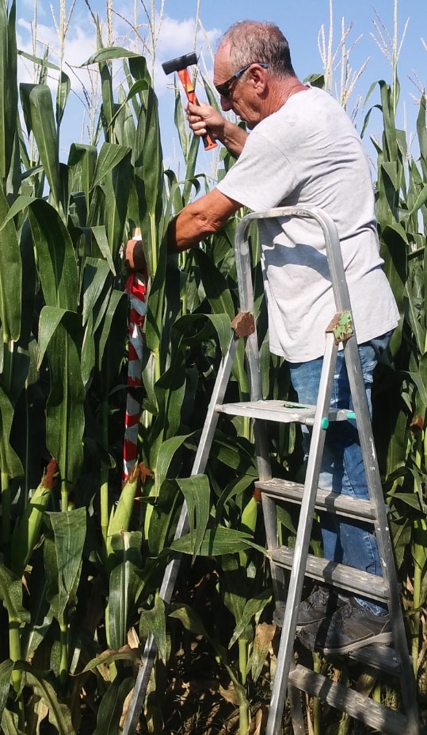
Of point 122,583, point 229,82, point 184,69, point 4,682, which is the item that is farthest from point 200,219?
point 4,682

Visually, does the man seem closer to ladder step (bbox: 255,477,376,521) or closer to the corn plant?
ladder step (bbox: 255,477,376,521)

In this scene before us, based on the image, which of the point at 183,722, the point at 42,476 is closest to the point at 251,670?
the point at 183,722

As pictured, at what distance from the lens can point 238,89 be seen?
201cm

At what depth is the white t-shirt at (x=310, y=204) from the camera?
1.82m

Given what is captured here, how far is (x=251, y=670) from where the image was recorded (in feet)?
7.25

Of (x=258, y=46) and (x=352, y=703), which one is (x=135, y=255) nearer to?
(x=258, y=46)

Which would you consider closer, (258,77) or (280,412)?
(280,412)

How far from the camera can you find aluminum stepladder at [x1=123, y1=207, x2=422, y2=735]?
1687mm

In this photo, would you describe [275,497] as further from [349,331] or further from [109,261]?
[109,261]

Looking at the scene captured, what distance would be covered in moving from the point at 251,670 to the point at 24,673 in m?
0.71

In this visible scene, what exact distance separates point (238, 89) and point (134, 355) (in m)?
0.73

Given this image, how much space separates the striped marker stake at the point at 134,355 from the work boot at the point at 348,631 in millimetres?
613

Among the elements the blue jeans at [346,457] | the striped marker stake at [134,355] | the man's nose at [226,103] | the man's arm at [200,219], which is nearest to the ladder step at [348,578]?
the blue jeans at [346,457]

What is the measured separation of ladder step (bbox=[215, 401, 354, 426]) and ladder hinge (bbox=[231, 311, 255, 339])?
179 millimetres
